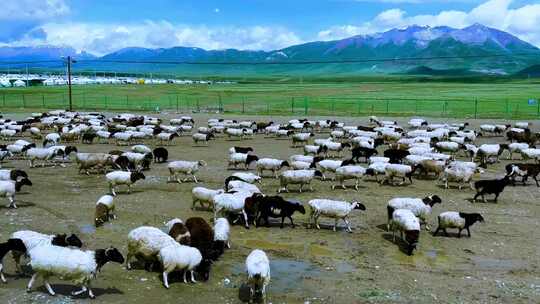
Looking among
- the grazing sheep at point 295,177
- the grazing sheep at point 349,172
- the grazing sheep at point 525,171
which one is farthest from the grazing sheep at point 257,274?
the grazing sheep at point 525,171

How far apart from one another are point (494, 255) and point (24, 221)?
43.4 ft

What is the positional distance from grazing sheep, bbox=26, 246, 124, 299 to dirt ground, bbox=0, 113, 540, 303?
30 centimetres

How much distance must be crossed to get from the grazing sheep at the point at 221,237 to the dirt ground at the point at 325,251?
28 centimetres

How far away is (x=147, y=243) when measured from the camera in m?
12.3

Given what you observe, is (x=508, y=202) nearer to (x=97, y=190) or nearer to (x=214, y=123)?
(x=97, y=190)

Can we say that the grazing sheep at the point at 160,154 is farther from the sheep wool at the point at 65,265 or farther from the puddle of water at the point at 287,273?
the sheep wool at the point at 65,265

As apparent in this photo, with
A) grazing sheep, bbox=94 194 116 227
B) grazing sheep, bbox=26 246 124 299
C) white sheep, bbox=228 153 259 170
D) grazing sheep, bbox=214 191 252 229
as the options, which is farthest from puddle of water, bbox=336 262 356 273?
white sheep, bbox=228 153 259 170

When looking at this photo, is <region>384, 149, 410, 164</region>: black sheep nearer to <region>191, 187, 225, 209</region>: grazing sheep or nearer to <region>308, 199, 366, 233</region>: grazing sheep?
<region>308, 199, 366, 233</region>: grazing sheep

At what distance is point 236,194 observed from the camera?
16.8m

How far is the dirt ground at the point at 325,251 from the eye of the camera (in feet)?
37.4

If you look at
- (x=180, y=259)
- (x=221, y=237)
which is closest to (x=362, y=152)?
(x=221, y=237)

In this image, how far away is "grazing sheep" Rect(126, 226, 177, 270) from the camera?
12258mm

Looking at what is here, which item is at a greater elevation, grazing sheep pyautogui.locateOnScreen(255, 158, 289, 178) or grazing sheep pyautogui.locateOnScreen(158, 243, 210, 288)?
grazing sheep pyautogui.locateOnScreen(255, 158, 289, 178)

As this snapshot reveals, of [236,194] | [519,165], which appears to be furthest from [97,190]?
[519,165]
